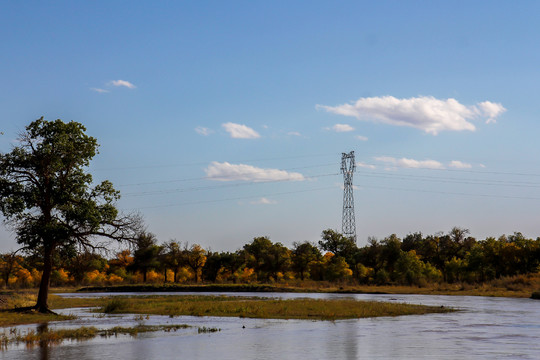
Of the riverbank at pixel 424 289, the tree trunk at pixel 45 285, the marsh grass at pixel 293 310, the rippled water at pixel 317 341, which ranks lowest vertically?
the riverbank at pixel 424 289

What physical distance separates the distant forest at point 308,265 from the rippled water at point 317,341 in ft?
280

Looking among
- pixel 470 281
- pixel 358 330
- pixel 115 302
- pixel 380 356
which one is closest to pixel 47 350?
pixel 380 356

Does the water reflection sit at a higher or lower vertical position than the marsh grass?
higher

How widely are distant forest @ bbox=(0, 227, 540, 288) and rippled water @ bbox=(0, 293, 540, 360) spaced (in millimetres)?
85257

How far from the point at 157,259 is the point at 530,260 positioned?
96.4 meters

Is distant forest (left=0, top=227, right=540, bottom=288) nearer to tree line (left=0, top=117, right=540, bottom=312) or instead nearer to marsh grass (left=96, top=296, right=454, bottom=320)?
tree line (left=0, top=117, right=540, bottom=312)

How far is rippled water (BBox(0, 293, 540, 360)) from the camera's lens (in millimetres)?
29844

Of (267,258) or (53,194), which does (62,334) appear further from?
(267,258)

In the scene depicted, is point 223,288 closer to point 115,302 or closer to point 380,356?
point 115,302

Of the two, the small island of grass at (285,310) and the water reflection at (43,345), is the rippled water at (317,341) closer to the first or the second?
the water reflection at (43,345)

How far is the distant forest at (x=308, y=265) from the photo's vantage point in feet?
438

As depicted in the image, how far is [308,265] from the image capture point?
16675cm

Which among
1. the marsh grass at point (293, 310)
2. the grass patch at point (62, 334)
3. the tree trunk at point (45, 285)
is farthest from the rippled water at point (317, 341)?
the tree trunk at point (45, 285)

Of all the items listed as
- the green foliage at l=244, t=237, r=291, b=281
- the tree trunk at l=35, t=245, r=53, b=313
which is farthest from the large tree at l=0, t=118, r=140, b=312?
the green foliage at l=244, t=237, r=291, b=281
